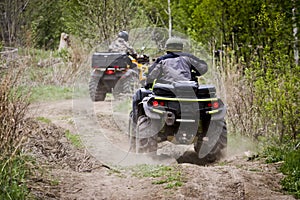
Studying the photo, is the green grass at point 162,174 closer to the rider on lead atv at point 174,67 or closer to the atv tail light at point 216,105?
the atv tail light at point 216,105

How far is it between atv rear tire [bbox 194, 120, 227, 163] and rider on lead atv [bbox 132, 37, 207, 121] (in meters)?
0.72

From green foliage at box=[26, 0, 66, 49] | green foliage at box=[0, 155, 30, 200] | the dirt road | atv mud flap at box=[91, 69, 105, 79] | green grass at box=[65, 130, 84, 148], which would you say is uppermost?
green foliage at box=[26, 0, 66, 49]

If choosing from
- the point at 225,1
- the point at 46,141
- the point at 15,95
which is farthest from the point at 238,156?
the point at 225,1

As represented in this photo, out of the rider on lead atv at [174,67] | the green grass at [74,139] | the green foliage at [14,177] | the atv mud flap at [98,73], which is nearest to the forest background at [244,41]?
the rider on lead atv at [174,67]

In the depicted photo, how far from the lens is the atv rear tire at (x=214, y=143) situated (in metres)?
6.90

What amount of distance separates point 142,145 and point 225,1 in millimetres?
5109

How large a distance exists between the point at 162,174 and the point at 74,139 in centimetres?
269

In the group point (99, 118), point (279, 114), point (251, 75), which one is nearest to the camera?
point (279, 114)

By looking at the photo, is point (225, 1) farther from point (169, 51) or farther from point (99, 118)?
point (169, 51)

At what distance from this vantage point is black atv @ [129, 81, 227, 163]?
6543 mm

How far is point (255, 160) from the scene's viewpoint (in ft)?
21.9

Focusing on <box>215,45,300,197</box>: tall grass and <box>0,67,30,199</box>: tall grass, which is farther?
<box>215,45,300,197</box>: tall grass

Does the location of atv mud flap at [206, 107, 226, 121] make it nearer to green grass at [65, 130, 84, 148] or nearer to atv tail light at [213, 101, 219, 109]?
atv tail light at [213, 101, 219, 109]

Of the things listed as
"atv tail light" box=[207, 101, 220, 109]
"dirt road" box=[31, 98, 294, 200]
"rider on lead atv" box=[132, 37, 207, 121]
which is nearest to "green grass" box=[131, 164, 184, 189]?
"dirt road" box=[31, 98, 294, 200]
